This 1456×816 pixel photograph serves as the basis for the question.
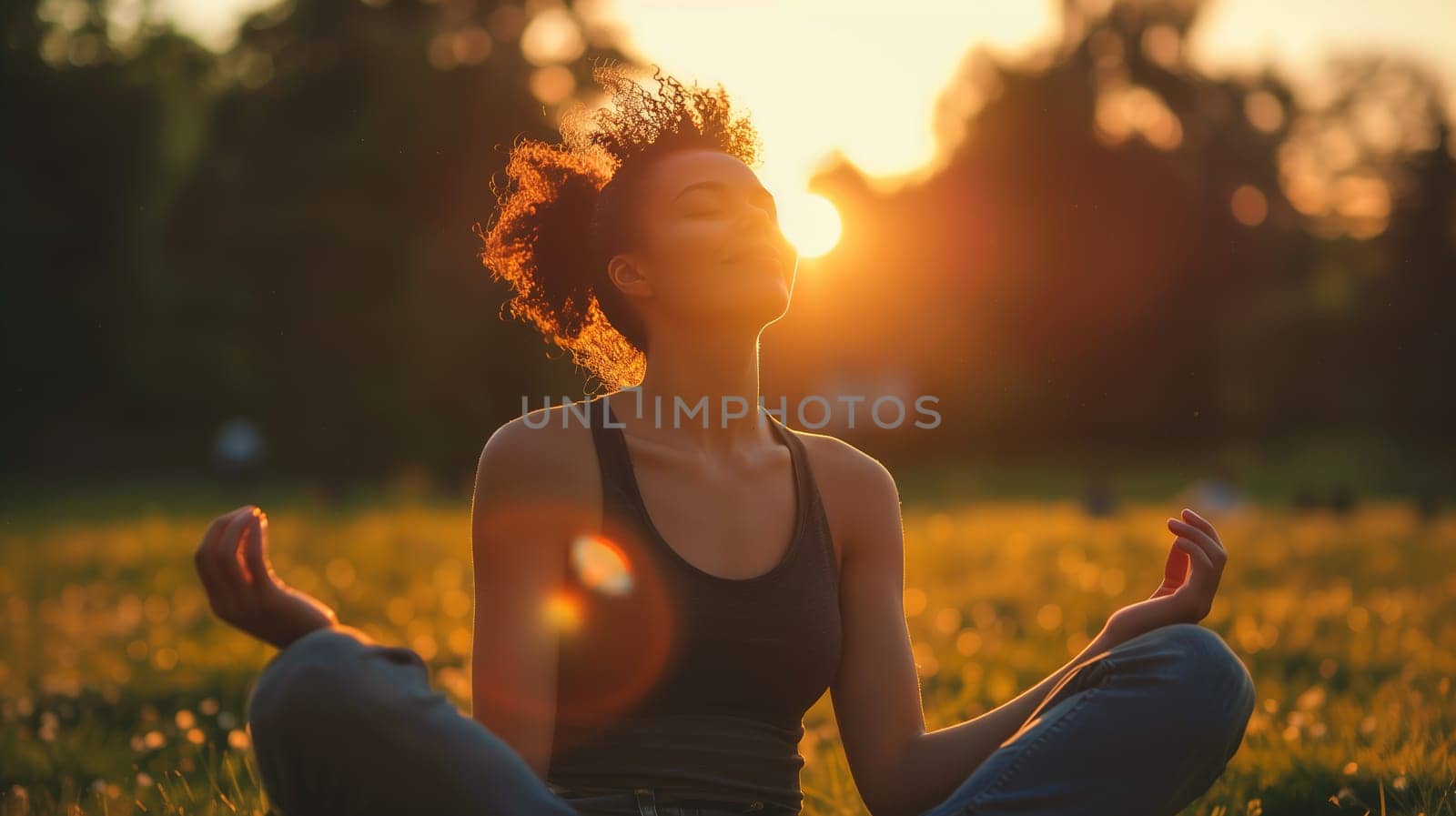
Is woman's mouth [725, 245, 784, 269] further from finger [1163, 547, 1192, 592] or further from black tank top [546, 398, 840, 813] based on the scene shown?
finger [1163, 547, 1192, 592]

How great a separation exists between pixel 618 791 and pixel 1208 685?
124cm

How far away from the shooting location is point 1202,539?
9.59 ft

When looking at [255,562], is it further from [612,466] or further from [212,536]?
[612,466]

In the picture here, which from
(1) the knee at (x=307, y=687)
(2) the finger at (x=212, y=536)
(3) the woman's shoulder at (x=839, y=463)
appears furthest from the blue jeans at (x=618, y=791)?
(3) the woman's shoulder at (x=839, y=463)

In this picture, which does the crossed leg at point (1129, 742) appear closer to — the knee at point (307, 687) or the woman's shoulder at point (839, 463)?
the woman's shoulder at point (839, 463)

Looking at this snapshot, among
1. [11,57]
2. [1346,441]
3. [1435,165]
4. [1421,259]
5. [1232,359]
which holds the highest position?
[11,57]

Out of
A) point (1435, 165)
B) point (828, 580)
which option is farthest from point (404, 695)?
point (1435, 165)

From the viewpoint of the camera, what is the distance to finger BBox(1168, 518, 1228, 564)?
115 inches

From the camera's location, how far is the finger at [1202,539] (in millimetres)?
2914

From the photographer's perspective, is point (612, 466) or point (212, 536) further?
point (612, 466)

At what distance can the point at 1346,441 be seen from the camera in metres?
39.4

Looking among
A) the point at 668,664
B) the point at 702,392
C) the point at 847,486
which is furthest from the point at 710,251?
the point at 668,664

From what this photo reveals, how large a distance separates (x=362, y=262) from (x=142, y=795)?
103 ft

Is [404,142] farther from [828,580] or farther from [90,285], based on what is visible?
[828,580]
